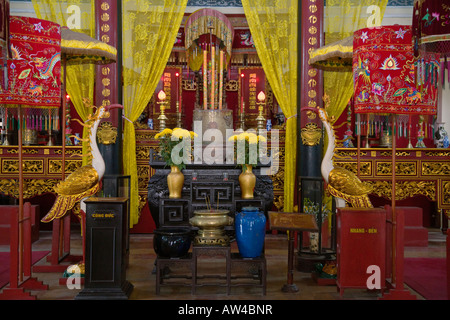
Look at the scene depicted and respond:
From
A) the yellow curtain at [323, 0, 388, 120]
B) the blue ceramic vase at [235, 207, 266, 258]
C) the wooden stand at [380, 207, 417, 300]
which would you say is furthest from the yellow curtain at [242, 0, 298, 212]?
the wooden stand at [380, 207, 417, 300]

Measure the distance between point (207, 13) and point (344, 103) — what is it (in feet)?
7.13

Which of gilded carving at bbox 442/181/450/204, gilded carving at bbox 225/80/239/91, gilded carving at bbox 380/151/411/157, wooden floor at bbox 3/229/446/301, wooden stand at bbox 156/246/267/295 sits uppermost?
gilded carving at bbox 225/80/239/91

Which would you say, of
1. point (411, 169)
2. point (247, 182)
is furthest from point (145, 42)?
point (411, 169)

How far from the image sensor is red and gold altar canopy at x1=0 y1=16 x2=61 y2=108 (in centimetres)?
297

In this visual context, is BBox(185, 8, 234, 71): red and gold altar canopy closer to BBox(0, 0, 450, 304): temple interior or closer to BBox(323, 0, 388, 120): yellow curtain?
BBox(0, 0, 450, 304): temple interior

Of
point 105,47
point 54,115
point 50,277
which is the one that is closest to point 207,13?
point 105,47

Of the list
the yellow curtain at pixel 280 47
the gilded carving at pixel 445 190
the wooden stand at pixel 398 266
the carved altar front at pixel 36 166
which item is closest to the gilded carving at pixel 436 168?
the gilded carving at pixel 445 190

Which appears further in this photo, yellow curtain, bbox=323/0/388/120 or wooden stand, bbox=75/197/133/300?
yellow curtain, bbox=323/0/388/120

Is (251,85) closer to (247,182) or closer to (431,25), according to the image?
(247,182)

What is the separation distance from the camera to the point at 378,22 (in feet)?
17.4

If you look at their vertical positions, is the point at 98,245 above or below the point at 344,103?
below

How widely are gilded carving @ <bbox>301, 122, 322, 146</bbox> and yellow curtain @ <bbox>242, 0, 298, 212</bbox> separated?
0.23 metres

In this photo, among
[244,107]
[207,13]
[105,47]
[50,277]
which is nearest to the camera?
[50,277]
